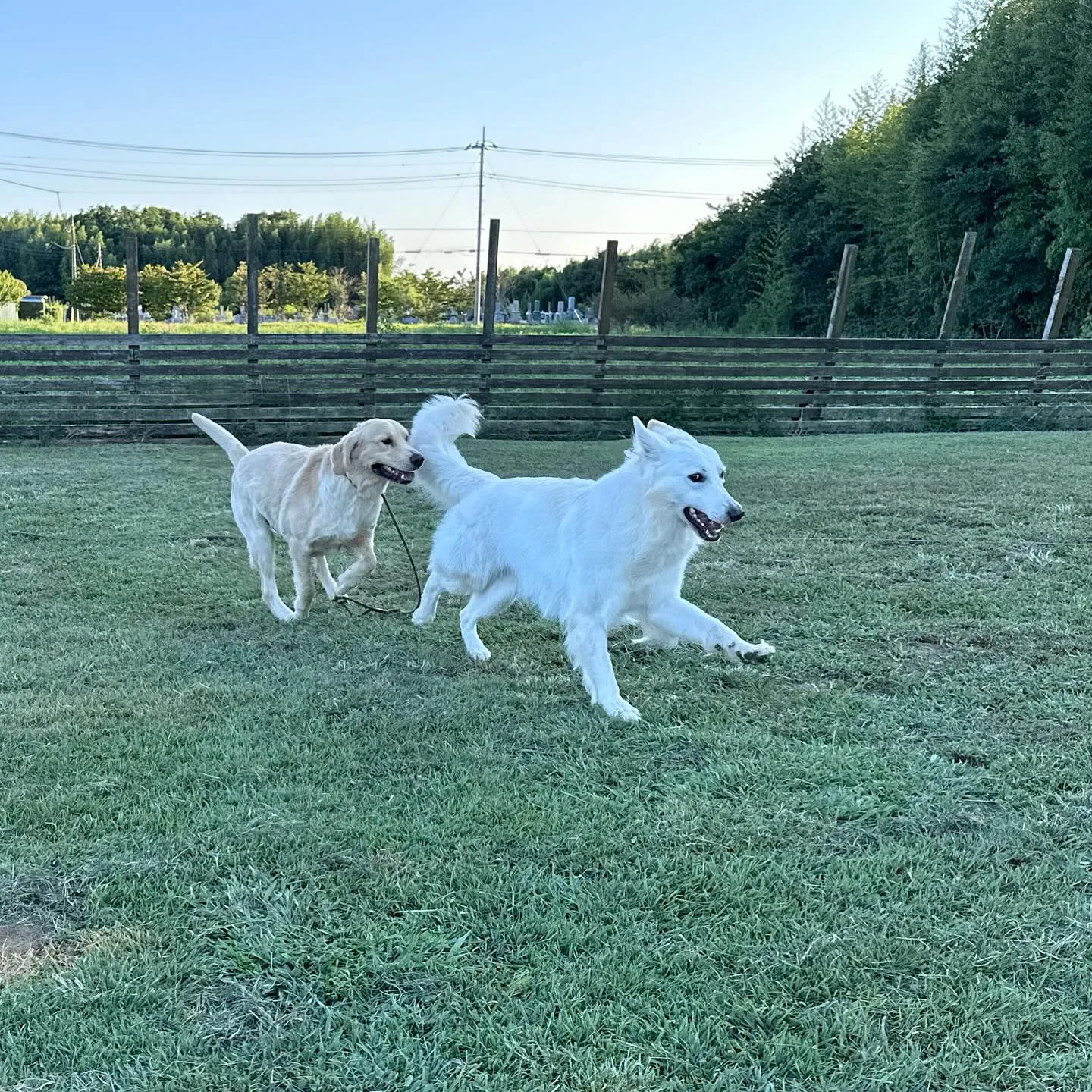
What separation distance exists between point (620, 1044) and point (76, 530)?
577 centimetres

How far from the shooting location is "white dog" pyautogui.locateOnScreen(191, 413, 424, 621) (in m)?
4.12

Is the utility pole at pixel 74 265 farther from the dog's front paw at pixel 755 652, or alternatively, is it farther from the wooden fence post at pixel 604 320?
the dog's front paw at pixel 755 652

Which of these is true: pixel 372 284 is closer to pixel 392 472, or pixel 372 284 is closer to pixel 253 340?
pixel 253 340

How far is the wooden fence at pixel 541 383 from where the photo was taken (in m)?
11.3

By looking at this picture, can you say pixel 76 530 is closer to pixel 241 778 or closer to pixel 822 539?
pixel 241 778

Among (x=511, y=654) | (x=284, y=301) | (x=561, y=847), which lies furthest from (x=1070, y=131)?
(x=284, y=301)

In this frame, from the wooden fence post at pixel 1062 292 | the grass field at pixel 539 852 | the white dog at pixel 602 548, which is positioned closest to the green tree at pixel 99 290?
the wooden fence post at pixel 1062 292

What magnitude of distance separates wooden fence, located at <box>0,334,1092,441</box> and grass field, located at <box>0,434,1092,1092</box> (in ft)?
24.4

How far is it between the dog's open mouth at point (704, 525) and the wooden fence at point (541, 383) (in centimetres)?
855

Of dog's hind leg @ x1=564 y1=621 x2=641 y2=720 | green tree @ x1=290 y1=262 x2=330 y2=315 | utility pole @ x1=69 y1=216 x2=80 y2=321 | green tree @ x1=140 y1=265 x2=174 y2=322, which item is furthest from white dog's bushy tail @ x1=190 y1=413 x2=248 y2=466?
utility pole @ x1=69 y1=216 x2=80 y2=321

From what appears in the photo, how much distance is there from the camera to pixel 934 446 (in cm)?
1074

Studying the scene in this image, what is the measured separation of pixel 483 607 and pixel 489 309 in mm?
8550

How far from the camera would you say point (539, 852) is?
2268 mm

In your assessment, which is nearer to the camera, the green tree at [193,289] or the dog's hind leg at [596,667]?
the dog's hind leg at [596,667]
